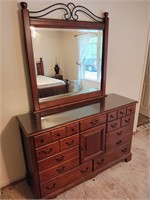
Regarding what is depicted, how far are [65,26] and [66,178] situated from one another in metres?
1.63

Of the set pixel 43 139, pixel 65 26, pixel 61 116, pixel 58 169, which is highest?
pixel 65 26

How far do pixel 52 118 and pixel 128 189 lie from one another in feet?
4.01

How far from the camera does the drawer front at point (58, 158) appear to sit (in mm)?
1395

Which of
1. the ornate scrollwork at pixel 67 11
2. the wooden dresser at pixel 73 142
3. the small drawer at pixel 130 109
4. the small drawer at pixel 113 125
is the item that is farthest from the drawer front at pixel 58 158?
the ornate scrollwork at pixel 67 11

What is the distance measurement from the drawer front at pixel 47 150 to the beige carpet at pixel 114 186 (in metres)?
0.63

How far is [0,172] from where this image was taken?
1702mm

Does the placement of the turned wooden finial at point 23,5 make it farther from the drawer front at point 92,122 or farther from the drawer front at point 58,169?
the drawer front at point 58,169

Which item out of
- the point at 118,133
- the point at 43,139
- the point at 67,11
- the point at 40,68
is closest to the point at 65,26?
the point at 67,11

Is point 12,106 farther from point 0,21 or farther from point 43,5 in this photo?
point 43,5

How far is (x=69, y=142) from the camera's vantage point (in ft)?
4.85

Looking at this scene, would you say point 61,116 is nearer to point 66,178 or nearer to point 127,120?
point 66,178

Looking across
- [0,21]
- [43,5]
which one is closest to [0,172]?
[0,21]

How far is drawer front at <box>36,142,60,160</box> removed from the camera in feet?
4.40

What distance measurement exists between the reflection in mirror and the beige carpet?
3.65ft
